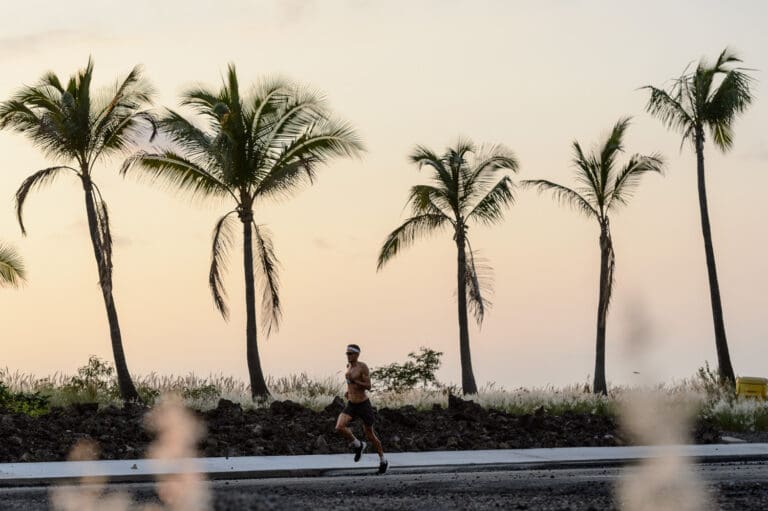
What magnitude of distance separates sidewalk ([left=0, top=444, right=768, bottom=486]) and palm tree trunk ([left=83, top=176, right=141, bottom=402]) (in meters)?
Answer: 13.9

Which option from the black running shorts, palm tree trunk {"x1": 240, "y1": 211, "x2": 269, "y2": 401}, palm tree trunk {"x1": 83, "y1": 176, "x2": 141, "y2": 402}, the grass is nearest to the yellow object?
the grass

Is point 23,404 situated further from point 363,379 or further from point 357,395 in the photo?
point 363,379

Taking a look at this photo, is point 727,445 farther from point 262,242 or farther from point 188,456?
point 262,242

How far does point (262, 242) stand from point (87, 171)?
5.62 m

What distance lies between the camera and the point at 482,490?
1326cm

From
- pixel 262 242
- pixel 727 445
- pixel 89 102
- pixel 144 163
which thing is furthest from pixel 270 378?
pixel 727 445

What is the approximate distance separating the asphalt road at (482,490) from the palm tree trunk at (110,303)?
663 inches

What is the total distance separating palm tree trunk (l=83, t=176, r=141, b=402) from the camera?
31672 mm

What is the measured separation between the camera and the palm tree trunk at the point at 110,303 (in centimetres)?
3167

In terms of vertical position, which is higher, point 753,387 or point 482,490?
point 753,387

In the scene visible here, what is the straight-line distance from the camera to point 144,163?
32000mm

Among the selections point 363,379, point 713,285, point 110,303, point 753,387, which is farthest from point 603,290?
point 363,379

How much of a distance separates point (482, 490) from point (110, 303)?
20636mm

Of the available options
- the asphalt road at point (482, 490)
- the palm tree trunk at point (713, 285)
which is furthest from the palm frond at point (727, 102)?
the asphalt road at point (482, 490)
